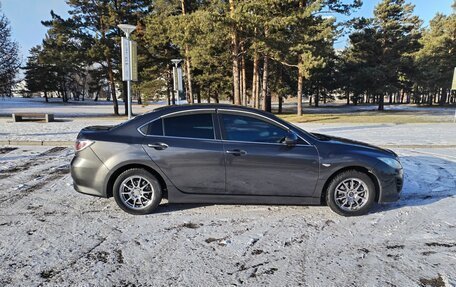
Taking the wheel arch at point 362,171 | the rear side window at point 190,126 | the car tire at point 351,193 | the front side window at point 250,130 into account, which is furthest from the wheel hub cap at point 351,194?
the rear side window at point 190,126

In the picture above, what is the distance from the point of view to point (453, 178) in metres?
6.10

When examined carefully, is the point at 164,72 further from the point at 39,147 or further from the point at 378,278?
the point at 378,278

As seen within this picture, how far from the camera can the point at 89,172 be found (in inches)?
165

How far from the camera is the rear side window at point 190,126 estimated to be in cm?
420

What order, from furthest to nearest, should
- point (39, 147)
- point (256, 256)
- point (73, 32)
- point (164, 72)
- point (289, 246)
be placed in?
point (164, 72) → point (73, 32) → point (39, 147) → point (289, 246) → point (256, 256)

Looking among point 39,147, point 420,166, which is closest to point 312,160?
point 420,166

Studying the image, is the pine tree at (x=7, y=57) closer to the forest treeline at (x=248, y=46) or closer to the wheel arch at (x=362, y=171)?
the forest treeline at (x=248, y=46)

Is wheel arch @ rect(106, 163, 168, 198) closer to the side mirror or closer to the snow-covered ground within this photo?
the snow-covered ground

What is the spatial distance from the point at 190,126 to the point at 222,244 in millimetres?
1718

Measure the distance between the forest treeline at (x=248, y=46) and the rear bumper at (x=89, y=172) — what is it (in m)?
15.3

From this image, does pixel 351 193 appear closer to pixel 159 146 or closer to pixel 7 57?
pixel 159 146

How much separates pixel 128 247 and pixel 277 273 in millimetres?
1721

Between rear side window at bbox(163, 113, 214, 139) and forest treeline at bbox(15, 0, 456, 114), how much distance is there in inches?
588

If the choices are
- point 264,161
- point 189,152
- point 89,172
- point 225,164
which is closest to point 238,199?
point 225,164
